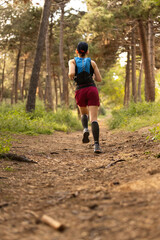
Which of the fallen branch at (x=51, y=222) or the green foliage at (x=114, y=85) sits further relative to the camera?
the green foliage at (x=114, y=85)

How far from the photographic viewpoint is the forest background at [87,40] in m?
13.3

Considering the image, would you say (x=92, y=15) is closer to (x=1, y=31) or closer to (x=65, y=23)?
(x=65, y=23)

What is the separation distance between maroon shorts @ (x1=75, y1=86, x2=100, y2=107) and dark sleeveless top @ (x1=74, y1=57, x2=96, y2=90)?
4.2 inches

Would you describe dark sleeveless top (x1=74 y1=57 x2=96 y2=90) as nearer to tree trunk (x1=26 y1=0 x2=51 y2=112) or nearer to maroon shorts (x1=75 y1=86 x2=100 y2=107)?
maroon shorts (x1=75 y1=86 x2=100 y2=107)

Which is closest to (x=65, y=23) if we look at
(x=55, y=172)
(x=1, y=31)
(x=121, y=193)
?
(x=1, y=31)

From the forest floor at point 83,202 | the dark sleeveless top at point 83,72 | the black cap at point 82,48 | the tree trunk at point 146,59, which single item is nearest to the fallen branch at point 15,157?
the forest floor at point 83,202

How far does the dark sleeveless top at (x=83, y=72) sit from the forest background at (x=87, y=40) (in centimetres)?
173

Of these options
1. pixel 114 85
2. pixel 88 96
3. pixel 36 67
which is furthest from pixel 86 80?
pixel 114 85

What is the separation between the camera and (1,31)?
2641 cm

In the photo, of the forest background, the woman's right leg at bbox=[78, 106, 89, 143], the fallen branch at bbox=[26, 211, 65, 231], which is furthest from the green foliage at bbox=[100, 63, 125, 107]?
the fallen branch at bbox=[26, 211, 65, 231]

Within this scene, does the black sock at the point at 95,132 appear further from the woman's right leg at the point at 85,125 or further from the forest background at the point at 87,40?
the forest background at the point at 87,40

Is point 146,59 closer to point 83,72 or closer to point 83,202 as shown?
point 83,72

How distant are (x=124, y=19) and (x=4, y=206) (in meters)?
15.7

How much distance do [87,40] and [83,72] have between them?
15.9m
